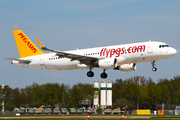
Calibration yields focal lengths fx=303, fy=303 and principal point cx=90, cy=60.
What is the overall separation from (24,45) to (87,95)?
158 feet

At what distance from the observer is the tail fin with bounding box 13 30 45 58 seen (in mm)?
56750

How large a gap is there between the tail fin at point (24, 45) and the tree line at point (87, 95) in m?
44.7

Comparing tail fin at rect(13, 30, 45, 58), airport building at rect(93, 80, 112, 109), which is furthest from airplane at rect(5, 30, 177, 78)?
airport building at rect(93, 80, 112, 109)

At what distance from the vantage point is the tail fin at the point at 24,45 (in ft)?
186

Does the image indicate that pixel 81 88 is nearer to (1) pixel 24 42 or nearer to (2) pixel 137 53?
(1) pixel 24 42

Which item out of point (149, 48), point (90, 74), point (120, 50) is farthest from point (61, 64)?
point (149, 48)

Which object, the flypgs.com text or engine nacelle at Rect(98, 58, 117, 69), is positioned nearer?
the flypgs.com text

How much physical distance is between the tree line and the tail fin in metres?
44.7

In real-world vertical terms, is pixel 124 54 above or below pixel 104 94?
above

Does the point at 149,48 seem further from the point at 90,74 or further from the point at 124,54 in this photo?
the point at 90,74

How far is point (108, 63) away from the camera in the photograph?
47438 millimetres

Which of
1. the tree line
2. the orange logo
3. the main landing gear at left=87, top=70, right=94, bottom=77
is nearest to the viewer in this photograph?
the main landing gear at left=87, top=70, right=94, bottom=77

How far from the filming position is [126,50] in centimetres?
4703

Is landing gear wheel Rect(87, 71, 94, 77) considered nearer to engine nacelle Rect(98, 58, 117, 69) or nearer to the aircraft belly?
the aircraft belly
